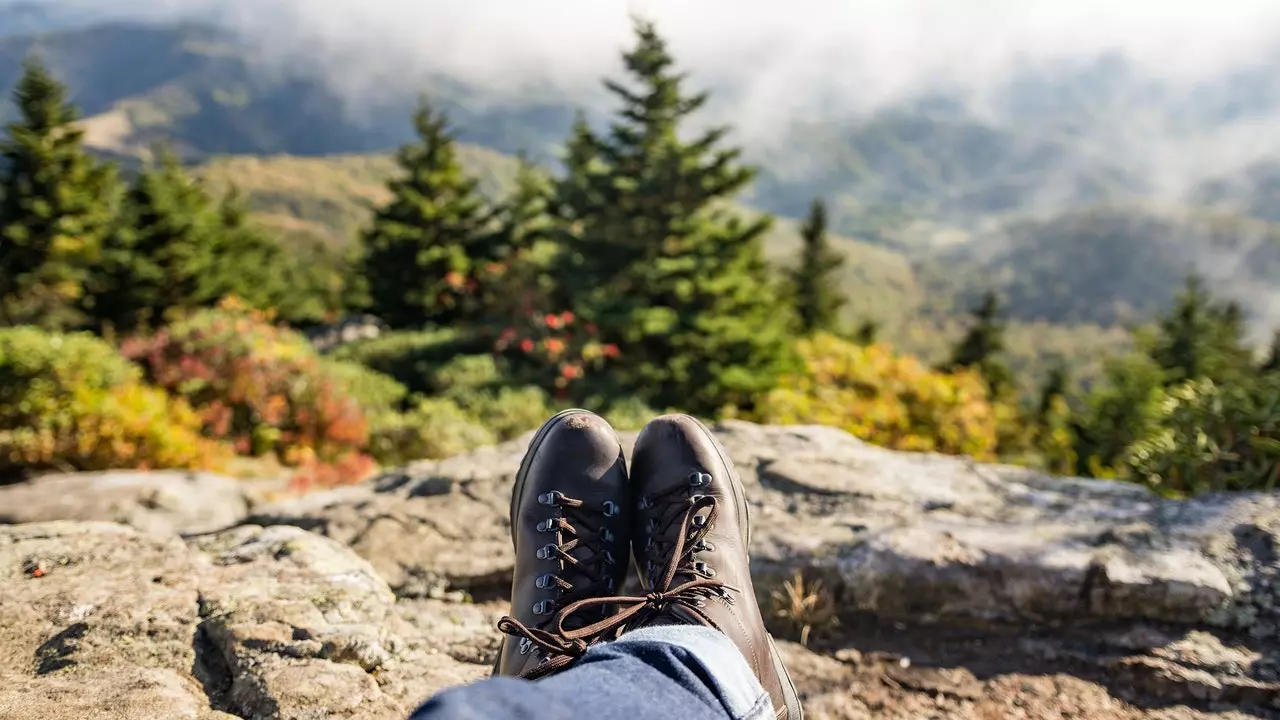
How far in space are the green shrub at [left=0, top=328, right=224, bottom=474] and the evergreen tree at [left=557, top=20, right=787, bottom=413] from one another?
5150mm

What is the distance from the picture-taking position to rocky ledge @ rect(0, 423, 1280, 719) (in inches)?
63.4

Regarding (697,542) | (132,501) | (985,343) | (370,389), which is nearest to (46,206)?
(370,389)

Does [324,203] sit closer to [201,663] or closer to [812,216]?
[812,216]

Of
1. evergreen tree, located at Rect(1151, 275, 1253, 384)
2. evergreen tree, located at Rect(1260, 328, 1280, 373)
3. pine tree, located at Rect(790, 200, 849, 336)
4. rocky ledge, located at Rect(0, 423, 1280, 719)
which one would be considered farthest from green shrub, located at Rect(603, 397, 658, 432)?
evergreen tree, located at Rect(1260, 328, 1280, 373)

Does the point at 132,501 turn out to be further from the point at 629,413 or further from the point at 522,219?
the point at 522,219

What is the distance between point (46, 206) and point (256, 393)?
47.6 ft

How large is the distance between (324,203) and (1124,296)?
23916 cm

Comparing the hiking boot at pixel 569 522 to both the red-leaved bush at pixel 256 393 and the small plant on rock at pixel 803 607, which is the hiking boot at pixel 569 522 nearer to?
the small plant on rock at pixel 803 607

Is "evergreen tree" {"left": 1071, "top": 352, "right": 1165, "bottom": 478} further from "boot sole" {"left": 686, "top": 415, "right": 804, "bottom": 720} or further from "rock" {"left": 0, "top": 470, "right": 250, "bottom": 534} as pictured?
"rock" {"left": 0, "top": 470, "right": 250, "bottom": 534}

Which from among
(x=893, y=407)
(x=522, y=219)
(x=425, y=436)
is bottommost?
(x=425, y=436)

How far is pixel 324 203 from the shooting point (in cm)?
19350

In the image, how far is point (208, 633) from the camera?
5.59 ft

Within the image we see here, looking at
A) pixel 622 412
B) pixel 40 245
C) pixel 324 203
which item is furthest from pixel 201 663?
pixel 324 203

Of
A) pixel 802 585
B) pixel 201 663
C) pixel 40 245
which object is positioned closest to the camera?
pixel 201 663
